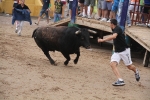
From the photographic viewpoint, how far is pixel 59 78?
31.5 feet

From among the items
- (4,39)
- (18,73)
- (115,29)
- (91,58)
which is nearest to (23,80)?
(18,73)

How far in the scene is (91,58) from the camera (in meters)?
13.1

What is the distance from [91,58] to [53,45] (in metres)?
2.10

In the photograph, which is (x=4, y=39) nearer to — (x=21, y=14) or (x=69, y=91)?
(x=21, y=14)

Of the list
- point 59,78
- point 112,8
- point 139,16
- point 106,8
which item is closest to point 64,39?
point 59,78

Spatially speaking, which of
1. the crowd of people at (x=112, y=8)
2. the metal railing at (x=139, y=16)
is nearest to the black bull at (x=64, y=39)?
the crowd of people at (x=112, y=8)

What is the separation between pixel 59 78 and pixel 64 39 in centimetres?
183

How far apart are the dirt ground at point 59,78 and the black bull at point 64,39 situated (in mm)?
468

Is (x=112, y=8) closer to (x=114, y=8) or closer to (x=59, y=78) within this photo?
(x=114, y=8)

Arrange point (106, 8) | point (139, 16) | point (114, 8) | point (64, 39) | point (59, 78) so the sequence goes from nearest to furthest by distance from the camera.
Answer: point (59, 78) → point (64, 39) → point (114, 8) → point (139, 16) → point (106, 8)

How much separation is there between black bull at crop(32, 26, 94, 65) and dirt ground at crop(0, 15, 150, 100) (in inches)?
18.4

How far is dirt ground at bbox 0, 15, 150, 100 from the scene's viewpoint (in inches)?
320

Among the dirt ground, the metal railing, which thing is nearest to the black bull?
the dirt ground

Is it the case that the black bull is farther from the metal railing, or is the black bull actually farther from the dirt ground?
the metal railing
